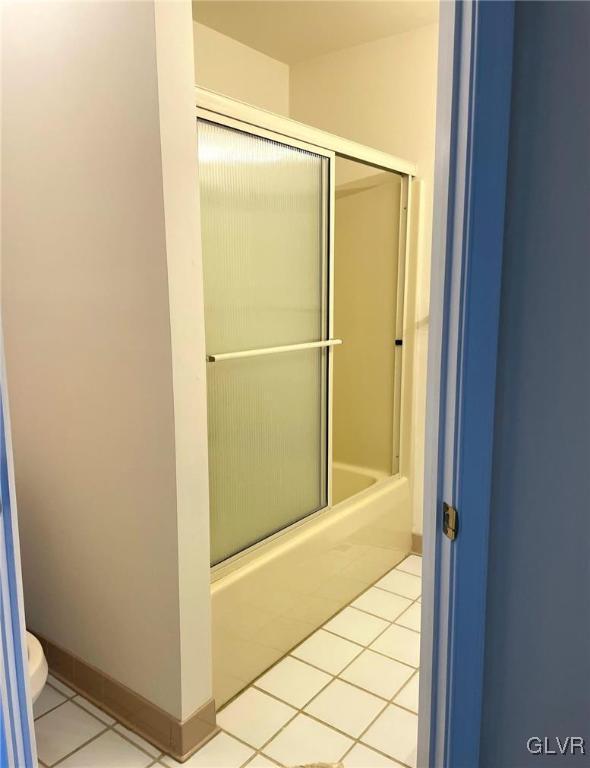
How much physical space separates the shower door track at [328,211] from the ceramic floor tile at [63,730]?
22.8 inches

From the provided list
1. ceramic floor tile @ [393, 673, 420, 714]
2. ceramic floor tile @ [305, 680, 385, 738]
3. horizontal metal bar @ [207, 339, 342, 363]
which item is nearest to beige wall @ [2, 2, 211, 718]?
horizontal metal bar @ [207, 339, 342, 363]

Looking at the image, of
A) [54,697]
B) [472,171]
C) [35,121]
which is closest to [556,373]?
[472,171]

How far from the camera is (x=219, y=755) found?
1749 millimetres

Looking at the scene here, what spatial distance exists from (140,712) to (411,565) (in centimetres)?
152

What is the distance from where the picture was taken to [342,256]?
3082 millimetres

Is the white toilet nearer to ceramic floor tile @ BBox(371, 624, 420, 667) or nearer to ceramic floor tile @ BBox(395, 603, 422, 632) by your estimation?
ceramic floor tile @ BBox(371, 624, 420, 667)

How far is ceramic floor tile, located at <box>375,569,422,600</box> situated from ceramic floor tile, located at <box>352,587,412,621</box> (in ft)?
0.13

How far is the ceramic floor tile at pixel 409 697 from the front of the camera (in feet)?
6.41

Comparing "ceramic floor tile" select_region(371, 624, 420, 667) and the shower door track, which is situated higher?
the shower door track

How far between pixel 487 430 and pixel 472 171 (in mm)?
410

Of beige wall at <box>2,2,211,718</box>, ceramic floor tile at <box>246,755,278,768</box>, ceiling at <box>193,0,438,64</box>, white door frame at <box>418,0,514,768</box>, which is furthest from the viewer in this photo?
ceiling at <box>193,0,438,64</box>

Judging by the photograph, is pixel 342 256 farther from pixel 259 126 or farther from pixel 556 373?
pixel 556 373

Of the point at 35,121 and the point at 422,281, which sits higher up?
the point at 35,121

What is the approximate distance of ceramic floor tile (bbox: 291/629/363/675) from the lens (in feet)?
7.14
